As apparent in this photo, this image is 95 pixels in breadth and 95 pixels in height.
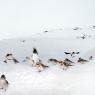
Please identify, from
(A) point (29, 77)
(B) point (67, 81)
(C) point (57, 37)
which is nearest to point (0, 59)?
(A) point (29, 77)

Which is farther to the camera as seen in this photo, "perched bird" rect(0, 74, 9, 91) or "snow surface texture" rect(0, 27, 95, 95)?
"perched bird" rect(0, 74, 9, 91)

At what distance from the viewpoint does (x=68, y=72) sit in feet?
40.1

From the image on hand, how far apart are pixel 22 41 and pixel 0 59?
4336mm

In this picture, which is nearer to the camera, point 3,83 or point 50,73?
point 3,83

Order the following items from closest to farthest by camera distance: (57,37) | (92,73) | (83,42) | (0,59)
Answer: (92,73)
(0,59)
(83,42)
(57,37)

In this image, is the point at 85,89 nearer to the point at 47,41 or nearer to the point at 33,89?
the point at 33,89

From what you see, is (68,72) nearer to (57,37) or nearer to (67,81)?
(67,81)

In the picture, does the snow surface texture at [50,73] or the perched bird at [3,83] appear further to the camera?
the perched bird at [3,83]

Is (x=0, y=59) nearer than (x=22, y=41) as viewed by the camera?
Yes

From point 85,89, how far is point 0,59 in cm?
524

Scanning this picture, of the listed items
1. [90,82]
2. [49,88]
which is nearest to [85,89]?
[90,82]

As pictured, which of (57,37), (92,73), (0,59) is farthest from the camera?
(57,37)

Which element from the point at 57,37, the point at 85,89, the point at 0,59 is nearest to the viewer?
the point at 85,89

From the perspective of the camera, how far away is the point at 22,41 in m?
19.3
